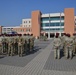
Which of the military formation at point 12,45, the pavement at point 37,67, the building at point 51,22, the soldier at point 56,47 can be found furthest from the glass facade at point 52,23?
the pavement at point 37,67

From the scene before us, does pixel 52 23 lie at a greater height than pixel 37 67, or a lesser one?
greater

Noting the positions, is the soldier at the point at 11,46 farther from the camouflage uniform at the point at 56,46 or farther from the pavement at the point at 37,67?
the camouflage uniform at the point at 56,46

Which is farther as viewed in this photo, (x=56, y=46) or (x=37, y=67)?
(x=56, y=46)

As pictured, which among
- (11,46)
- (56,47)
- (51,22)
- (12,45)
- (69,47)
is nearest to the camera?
(69,47)

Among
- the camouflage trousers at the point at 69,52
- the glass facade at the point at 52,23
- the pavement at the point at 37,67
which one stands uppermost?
the glass facade at the point at 52,23

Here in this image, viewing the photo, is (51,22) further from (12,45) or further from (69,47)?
(69,47)

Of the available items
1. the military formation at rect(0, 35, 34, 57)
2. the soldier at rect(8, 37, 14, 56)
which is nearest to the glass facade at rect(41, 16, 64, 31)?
the military formation at rect(0, 35, 34, 57)

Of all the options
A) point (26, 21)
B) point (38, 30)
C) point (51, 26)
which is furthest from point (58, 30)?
point (26, 21)

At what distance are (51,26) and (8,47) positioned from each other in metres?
74.4

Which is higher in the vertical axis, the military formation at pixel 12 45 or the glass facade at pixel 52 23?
the glass facade at pixel 52 23

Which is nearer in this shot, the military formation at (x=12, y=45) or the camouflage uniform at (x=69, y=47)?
the camouflage uniform at (x=69, y=47)

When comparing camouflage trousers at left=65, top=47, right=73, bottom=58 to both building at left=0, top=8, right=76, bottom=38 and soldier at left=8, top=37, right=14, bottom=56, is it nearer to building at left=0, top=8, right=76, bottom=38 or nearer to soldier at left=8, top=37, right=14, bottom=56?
soldier at left=8, top=37, right=14, bottom=56

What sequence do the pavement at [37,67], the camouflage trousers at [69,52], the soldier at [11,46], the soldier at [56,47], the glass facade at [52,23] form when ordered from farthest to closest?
the glass facade at [52,23] → the soldier at [11,46] → the soldier at [56,47] → the camouflage trousers at [69,52] → the pavement at [37,67]

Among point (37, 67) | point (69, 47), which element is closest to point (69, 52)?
point (69, 47)
